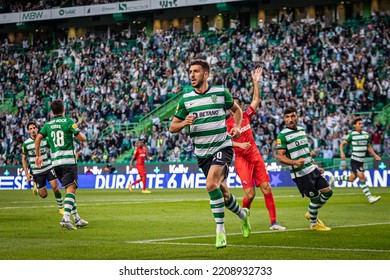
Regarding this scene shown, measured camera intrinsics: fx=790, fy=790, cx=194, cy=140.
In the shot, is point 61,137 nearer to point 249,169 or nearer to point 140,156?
point 249,169

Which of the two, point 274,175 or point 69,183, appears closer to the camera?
point 69,183

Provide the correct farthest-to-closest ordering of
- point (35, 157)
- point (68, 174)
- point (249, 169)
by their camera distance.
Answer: point (35, 157), point (68, 174), point (249, 169)

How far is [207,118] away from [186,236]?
302 centimetres

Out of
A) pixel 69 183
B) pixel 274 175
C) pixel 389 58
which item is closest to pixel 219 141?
pixel 69 183

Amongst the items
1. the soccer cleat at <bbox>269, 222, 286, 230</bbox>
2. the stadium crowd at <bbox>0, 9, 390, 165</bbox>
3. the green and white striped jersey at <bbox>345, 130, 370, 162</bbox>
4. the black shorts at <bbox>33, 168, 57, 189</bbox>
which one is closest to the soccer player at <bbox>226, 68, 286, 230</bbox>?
the soccer cleat at <bbox>269, 222, 286, 230</bbox>

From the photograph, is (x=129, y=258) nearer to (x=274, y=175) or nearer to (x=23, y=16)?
(x=274, y=175)

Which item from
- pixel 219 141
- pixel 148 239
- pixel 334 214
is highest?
pixel 219 141

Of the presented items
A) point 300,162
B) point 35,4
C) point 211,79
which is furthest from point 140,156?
Result: point 35,4

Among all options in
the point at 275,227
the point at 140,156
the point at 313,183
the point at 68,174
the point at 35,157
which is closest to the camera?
the point at 313,183

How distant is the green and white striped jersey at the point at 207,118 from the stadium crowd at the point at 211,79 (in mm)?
27330

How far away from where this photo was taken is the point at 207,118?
12.2m

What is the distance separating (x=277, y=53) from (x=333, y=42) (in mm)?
3514

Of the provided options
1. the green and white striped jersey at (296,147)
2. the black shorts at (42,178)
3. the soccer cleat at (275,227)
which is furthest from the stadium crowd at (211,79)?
the green and white striped jersey at (296,147)

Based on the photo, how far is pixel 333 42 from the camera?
4772 centimetres
